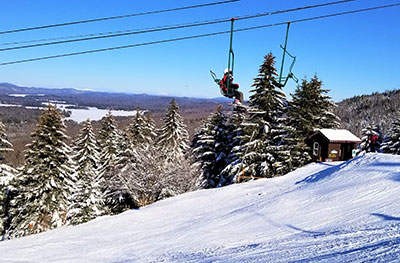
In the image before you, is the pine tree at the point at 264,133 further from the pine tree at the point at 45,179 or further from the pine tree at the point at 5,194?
the pine tree at the point at 5,194

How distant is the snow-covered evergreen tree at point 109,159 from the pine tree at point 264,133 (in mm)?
13331

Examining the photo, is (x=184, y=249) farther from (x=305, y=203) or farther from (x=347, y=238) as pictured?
(x=305, y=203)

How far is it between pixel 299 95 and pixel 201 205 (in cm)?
1741

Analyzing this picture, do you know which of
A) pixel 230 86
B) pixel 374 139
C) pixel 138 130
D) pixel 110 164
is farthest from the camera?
pixel 374 139

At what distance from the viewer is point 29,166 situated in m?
23.8

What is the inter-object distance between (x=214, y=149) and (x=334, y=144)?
1185 cm

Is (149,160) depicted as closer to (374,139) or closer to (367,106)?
(374,139)

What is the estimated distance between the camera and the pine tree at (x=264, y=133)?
25.2 metres

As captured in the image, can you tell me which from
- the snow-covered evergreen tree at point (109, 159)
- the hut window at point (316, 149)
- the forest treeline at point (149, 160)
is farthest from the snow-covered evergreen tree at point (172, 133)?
the hut window at point (316, 149)

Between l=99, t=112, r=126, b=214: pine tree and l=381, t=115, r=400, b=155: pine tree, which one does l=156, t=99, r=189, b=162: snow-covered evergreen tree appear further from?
l=381, t=115, r=400, b=155: pine tree

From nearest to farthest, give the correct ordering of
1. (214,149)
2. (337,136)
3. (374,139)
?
(337,136), (214,149), (374,139)

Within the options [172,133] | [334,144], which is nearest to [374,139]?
[334,144]

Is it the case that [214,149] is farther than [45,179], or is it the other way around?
[214,149]

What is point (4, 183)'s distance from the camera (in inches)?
910
